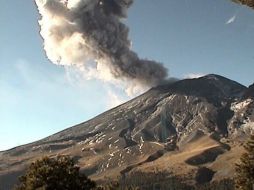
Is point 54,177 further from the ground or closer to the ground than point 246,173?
further from the ground

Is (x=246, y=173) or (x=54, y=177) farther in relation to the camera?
(x=246, y=173)

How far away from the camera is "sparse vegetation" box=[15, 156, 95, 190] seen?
103 ft

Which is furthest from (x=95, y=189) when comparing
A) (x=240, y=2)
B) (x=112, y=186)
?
(x=240, y=2)

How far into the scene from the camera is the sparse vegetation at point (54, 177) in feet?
103

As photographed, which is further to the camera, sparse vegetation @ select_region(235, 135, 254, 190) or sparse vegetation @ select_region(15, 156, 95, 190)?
sparse vegetation @ select_region(235, 135, 254, 190)

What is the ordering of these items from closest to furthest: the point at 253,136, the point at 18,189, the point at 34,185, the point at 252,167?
the point at 34,185
the point at 18,189
the point at 252,167
the point at 253,136

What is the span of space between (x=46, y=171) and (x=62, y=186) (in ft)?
5.23

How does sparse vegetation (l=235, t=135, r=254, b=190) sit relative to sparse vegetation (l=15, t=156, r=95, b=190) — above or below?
below

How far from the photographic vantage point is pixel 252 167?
44.3 meters

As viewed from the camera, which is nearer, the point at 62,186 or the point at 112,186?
the point at 62,186

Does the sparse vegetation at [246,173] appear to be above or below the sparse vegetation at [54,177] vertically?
below

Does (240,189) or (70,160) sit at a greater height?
(70,160)

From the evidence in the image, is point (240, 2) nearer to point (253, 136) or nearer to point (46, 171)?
point (46, 171)

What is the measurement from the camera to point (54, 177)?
105 ft
